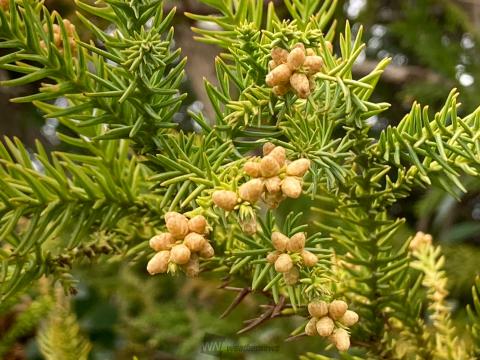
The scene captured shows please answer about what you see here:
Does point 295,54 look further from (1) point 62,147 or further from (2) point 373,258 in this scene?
(1) point 62,147

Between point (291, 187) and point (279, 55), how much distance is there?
83mm

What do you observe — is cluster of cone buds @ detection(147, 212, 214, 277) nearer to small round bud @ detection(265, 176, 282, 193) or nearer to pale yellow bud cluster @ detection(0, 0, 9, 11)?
small round bud @ detection(265, 176, 282, 193)

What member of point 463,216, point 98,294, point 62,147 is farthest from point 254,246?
point 463,216

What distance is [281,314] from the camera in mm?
479

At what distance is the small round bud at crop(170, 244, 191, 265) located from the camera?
0.31 m

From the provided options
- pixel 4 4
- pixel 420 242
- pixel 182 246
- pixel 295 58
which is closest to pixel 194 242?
pixel 182 246

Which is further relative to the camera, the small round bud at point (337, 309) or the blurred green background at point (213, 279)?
the blurred green background at point (213, 279)

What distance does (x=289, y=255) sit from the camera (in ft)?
1.13

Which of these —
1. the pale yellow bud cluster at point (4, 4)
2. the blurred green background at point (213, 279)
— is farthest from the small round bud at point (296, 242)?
the blurred green background at point (213, 279)

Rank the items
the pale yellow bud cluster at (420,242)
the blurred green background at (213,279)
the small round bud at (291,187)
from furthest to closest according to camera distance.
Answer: the blurred green background at (213,279) < the pale yellow bud cluster at (420,242) < the small round bud at (291,187)

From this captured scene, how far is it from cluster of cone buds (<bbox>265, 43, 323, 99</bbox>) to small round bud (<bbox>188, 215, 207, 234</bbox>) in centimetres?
8

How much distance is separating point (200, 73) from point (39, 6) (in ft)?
2.91

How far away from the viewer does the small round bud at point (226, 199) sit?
319mm

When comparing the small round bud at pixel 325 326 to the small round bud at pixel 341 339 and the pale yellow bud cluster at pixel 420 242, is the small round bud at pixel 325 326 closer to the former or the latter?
the small round bud at pixel 341 339
